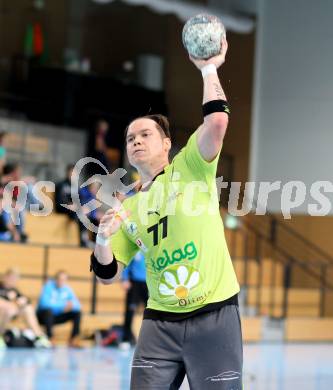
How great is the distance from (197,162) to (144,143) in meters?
0.30

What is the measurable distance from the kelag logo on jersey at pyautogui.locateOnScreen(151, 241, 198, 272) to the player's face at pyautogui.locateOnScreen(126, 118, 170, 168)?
41cm

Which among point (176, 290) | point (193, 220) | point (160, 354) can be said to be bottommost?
point (160, 354)

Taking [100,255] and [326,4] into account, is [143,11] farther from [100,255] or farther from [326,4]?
[100,255]

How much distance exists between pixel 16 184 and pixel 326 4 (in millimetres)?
7651

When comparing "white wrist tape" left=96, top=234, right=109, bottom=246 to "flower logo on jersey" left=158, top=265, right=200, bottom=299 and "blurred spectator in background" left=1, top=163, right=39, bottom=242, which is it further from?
"blurred spectator in background" left=1, top=163, right=39, bottom=242

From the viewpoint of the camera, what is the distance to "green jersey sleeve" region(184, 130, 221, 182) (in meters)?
3.82

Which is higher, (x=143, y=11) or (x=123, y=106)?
(x=143, y=11)

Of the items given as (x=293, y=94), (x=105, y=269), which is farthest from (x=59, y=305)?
(x=105, y=269)

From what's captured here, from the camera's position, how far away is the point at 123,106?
20.0 meters

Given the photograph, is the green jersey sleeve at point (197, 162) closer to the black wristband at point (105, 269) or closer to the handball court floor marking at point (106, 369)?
the black wristband at point (105, 269)

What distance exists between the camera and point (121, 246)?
4.20 metres

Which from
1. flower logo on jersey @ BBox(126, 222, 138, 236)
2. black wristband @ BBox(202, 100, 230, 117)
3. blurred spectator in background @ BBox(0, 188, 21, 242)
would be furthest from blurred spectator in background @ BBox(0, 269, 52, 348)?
black wristband @ BBox(202, 100, 230, 117)

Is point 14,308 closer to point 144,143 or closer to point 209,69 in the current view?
point 144,143

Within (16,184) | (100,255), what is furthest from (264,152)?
(100,255)
